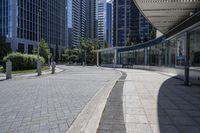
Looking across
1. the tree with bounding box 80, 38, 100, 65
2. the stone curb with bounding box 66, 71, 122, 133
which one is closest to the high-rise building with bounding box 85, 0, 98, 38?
the tree with bounding box 80, 38, 100, 65

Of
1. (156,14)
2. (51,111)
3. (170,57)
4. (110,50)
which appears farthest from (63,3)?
(51,111)

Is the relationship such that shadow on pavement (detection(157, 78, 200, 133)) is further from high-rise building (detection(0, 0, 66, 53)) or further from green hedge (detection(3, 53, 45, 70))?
high-rise building (detection(0, 0, 66, 53))

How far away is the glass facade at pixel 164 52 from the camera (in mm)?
19703

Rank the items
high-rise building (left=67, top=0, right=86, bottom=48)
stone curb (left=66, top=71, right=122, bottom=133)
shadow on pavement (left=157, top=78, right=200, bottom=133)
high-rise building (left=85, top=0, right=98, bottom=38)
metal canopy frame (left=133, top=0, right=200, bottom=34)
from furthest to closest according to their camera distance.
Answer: high-rise building (left=85, top=0, right=98, bottom=38), high-rise building (left=67, top=0, right=86, bottom=48), metal canopy frame (left=133, top=0, right=200, bottom=34), shadow on pavement (left=157, top=78, right=200, bottom=133), stone curb (left=66, top=71, right=122, bottom=133)

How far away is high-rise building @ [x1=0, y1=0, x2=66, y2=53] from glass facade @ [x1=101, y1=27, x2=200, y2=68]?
2743 centimetres

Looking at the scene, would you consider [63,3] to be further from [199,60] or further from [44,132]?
[44,132]

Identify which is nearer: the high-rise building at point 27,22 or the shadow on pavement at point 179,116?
the shadow on pavement at point 179,116

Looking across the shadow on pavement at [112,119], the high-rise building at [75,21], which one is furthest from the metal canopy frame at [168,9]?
the high-rise building at [75,21]

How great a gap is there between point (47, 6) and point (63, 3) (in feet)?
89.1

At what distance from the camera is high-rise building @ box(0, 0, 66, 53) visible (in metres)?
81.3

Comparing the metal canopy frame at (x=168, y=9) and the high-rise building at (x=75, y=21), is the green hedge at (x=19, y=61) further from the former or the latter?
the high-rise building at (x=75, y=21)

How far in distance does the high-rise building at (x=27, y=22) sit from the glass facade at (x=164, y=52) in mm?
27430

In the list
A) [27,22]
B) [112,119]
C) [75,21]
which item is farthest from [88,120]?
[75,21]

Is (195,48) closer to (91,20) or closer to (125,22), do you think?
(125,22)
